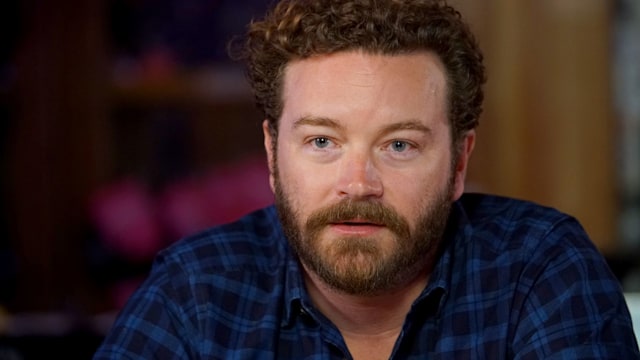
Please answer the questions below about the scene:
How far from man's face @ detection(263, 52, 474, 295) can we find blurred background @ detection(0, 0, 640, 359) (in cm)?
134

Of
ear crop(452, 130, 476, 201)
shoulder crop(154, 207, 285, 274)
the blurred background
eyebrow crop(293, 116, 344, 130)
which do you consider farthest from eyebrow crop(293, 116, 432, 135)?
the blurred background

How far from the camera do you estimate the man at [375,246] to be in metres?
1.52

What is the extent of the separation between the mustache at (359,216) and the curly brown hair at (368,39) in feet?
0.55

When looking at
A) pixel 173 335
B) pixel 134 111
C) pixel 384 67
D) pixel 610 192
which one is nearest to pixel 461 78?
pixel 384 67

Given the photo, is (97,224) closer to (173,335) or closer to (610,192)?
(610,192)

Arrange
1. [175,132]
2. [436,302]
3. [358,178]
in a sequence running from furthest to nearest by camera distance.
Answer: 1. [175,132]
2. [436,302]
3. [358,178]

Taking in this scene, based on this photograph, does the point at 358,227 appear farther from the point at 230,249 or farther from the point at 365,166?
the point at 230,249

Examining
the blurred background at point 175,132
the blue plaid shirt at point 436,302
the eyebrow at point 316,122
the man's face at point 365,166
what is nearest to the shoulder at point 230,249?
the blue plaid shirt at point 436,302

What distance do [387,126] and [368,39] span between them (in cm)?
12

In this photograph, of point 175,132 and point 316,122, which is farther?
point 175,132

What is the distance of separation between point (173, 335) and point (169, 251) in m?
0.15

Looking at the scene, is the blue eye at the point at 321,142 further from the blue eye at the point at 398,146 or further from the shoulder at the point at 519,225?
the shoulder at the point at 519,225

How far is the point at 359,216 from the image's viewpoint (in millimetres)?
1495

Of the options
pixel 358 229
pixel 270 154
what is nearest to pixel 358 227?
pixel 358 229
